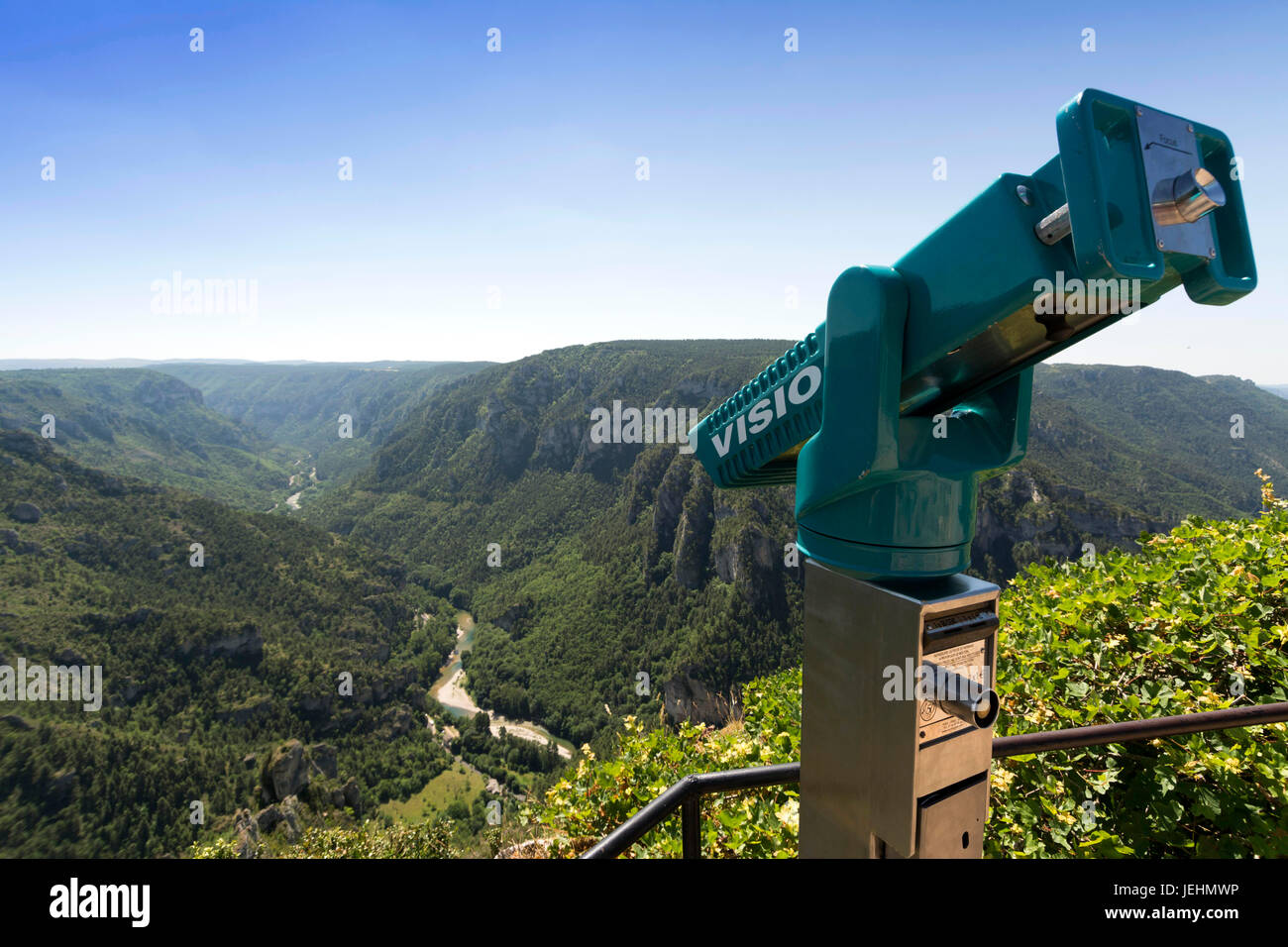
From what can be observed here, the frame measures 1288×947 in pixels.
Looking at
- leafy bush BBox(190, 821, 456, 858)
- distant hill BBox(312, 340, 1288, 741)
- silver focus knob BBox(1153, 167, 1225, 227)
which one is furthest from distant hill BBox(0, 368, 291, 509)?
silver focus knob BBox(1153, 167, 1225, 227)

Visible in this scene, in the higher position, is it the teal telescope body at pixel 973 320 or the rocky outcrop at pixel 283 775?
the teal telescope body at pixel 973 320

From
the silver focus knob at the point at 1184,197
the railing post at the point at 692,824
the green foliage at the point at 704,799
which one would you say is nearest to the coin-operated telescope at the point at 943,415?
the silver focus knob at the point at 1184,197

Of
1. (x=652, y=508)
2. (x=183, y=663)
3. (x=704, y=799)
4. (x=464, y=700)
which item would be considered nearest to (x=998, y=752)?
(x=704, y=799)

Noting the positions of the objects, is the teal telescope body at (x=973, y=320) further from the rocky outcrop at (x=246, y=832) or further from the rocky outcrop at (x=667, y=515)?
the rocky outcrop at (x=667, y=515)

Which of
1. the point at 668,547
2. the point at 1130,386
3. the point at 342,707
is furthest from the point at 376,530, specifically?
the point at 1130,386
